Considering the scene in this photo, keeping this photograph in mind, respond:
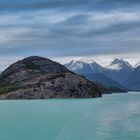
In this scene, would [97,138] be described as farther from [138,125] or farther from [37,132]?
[138,125]

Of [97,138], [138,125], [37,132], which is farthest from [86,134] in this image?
[138,125]

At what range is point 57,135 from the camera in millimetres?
103250

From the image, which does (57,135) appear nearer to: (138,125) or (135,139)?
(135,139)

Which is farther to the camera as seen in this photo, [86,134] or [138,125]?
[138,125]

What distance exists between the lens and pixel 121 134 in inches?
4227

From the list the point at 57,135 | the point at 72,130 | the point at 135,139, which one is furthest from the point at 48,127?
the point at 135,139

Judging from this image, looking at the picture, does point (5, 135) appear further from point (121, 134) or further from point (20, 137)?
point (121, 134)

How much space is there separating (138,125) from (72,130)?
27.5m

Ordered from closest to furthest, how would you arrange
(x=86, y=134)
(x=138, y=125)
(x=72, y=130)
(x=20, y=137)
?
(x=20, y=137) → (x=86, y=134) → (x=72, y=130) → (x=138, y=125)

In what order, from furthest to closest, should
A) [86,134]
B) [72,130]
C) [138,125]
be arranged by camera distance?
1. [138,125]
2. [72,130]
3. [86,134]

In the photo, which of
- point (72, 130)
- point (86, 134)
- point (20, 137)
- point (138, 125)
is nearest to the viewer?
point (20, 137)

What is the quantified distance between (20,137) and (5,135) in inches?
187

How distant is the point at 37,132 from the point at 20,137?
995 cm

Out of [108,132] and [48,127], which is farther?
[48,127]
